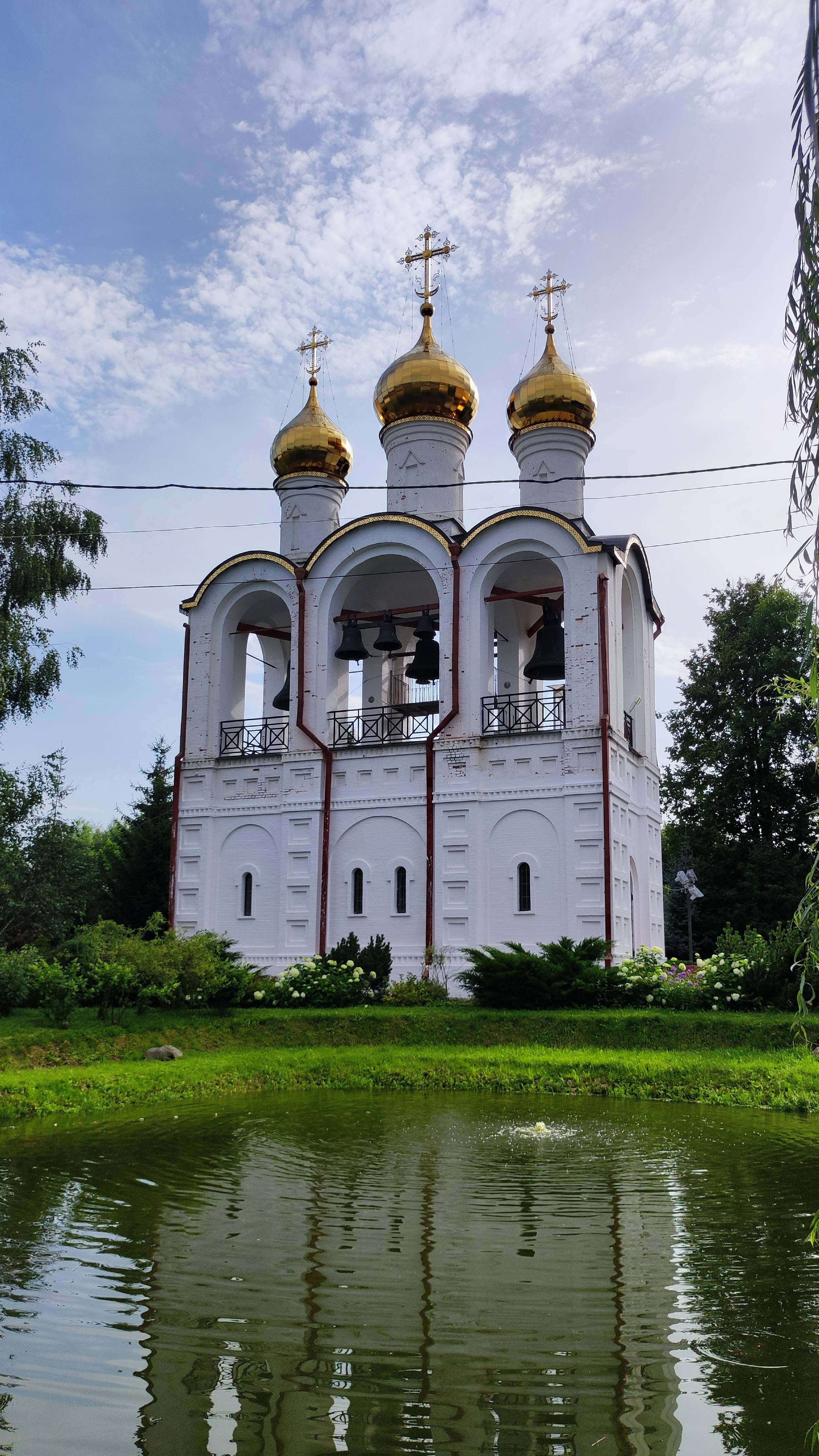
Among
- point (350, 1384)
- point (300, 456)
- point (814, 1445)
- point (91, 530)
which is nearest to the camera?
point (814, 1445)

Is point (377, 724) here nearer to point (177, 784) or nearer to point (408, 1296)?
point (177, 784)

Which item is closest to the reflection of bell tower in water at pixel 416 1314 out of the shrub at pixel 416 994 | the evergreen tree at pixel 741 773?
the shrub at pixel 416 994

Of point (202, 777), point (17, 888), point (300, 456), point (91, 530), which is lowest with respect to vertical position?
point (17, 888)

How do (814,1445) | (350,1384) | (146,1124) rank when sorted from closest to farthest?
(814,1445) → (350,1384) → (146,1124)

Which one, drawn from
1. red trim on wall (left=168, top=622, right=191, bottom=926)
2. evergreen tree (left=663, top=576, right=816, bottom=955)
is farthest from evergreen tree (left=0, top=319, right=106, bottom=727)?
evergreen tree (left=663, top=576, right=816, bottom=955)

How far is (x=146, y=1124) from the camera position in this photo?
933 cm

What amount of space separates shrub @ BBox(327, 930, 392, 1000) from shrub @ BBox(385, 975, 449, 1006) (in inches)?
10.5

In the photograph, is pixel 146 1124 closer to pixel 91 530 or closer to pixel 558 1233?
pixel 558 1233

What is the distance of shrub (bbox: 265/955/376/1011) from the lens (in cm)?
1658

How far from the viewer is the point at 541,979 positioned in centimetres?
1523

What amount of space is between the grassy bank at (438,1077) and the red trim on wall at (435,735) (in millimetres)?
4745

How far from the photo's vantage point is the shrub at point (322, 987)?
16.6 m

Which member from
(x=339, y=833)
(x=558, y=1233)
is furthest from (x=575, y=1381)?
(x=339, y=833)

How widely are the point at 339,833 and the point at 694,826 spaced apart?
13.4 metres
